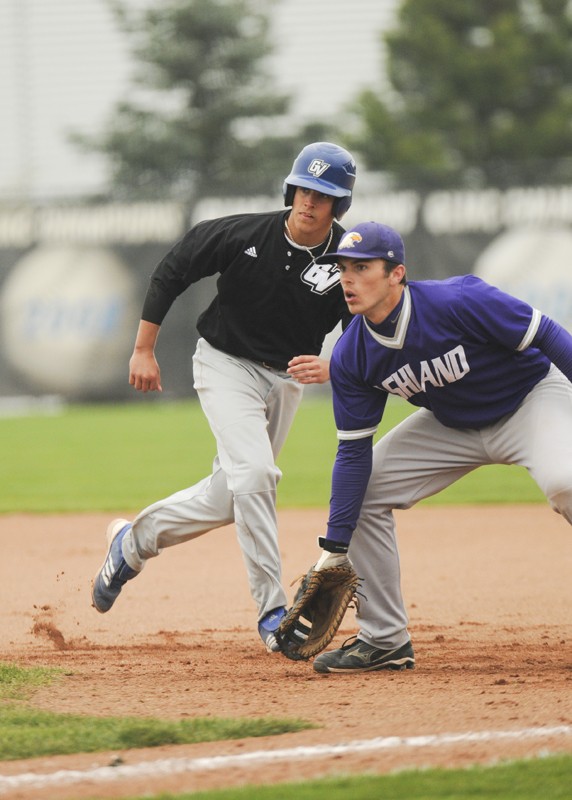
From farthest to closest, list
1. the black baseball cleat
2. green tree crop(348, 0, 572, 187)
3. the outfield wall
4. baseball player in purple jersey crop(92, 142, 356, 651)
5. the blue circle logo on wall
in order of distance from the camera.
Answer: green tree crop(348, 0, 572, 187) < the blue circle logo on wall < the outfield wall < baseball player in purple jersey crop(92, 142, 356, 651) < the black baseball cleat

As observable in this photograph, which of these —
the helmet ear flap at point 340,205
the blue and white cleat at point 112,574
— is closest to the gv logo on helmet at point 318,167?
the helmet ear flap at point 340,205

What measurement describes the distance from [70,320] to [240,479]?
13.7 m

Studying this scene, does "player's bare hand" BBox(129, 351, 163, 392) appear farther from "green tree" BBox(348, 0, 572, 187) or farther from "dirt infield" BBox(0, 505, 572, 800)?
"green tree" BBox(348, 0, 572, 187)

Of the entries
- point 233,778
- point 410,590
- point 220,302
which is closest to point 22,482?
point 410,590

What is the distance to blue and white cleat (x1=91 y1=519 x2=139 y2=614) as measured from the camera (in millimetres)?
4961

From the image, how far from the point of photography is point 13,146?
89.4 feet

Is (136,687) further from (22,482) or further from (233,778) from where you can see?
(22,482)

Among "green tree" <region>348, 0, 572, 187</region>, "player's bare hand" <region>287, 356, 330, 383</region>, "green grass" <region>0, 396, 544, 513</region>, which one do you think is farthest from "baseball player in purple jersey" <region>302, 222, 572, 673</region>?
"green tree" <region>348, 0, 572, 187</region>

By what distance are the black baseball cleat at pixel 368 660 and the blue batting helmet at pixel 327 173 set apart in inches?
63.2

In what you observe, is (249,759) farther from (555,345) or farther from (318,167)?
(318,167)

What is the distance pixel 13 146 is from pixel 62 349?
10839mm

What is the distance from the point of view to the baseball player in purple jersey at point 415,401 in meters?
4.02

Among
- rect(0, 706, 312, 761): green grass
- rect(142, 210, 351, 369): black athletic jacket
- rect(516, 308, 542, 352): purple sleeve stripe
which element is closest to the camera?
rect(0, 706, 312, 761): green grass

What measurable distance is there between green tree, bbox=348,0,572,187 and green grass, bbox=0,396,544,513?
13225 millimetres
